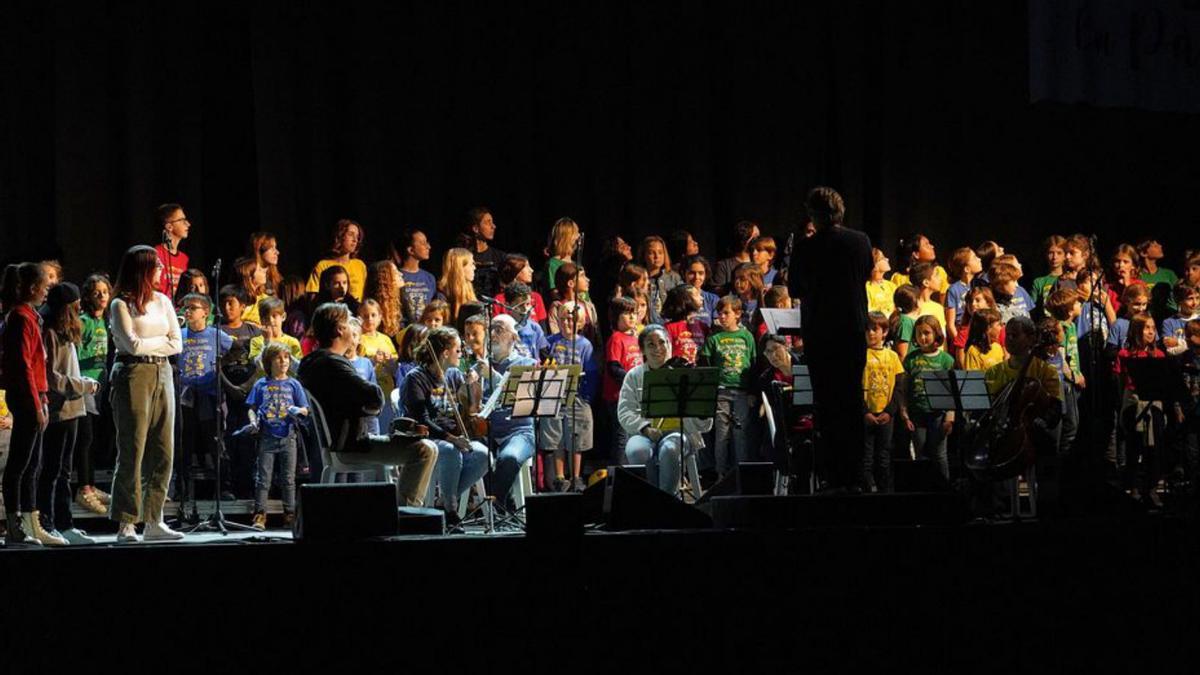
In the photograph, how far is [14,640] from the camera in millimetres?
6387

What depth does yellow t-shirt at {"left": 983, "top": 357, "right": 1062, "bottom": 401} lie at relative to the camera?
933 centimetres

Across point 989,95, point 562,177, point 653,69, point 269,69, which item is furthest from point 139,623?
point 989,95

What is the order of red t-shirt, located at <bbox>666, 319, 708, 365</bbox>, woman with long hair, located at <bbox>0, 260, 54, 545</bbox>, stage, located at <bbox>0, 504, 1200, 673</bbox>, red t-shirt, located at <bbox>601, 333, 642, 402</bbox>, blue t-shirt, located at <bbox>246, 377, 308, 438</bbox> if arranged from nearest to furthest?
1. stage, located at <bbox>0, 504, 1200, 673</bbox>
2. woman with long hair, located at <bbox>0, 260, 54, 545</bbox>
3. blue t-shirt, located at <bbox>246, 377, 308, 438</bbox>
4. red t-shirt, located at <bbox>666, 319, 708, 365</bbox>
5. red t-shirt, located at <bbox>601, 333, 642, 402</bbox>

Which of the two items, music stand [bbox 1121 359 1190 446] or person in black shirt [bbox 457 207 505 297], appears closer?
music stand [bbox 1121 359 1190 446]

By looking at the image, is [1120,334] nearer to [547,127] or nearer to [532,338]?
[532,338]

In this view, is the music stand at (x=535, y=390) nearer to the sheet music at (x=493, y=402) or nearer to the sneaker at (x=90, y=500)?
the sheet music at (x=493, y=402)

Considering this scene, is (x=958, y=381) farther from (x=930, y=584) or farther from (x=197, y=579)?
(x=197, y=579)

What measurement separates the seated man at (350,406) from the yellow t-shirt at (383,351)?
4.54ft

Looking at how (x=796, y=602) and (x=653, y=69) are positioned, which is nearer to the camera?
(x=796, y=602)

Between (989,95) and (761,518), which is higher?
(989,95)

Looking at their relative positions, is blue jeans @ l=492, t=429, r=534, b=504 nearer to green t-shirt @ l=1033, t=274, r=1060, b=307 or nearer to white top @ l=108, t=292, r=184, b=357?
white top @ l=108, t=292, r=184, b=357

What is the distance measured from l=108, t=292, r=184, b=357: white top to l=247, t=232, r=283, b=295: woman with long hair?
2.48 meters

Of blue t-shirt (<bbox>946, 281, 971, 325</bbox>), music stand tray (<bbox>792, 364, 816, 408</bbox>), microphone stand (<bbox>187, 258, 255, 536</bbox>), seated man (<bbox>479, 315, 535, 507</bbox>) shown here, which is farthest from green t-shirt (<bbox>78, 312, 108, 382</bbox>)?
blue t-shirt (<bbox>946, 281, 971, 325</bbox>)

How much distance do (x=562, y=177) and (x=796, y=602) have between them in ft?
21.9
